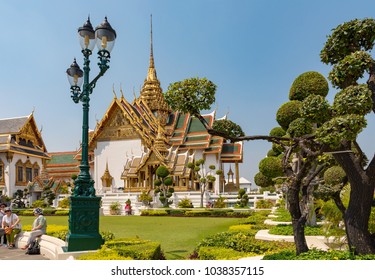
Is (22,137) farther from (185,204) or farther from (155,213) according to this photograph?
(155,213)

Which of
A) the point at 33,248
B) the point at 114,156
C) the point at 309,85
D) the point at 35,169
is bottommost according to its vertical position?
the point at 33,248

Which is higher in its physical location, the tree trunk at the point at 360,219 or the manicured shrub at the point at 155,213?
the tree trunk at the point at 360,219

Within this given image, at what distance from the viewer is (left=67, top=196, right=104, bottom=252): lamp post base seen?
24.3 feet

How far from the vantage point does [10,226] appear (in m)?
9.86

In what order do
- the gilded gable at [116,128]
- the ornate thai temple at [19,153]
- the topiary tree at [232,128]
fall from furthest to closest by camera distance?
the gilded gable at [116,128] < the ornate thai temple at [19,153] < the topiary tree at [232,128]

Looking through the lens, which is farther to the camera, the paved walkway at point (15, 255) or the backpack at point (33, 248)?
the backpack at point (33, 248)

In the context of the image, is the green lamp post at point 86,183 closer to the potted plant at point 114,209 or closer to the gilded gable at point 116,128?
the potted plant at point 114,209

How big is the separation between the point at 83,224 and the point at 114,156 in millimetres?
32446

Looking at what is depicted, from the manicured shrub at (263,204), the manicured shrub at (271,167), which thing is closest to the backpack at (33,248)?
the manicured shrub at (271,167)

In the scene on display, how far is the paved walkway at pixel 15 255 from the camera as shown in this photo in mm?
8273

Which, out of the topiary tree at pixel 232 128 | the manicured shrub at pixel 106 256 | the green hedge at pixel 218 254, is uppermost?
the topiary tree at pixel 232 128

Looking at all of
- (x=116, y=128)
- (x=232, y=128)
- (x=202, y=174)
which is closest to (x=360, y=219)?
(x=232, y=128)

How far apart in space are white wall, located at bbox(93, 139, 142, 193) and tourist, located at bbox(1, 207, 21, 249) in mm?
27974

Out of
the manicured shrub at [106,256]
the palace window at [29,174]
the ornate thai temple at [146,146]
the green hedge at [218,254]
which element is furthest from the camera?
the palace window at [29,174]
